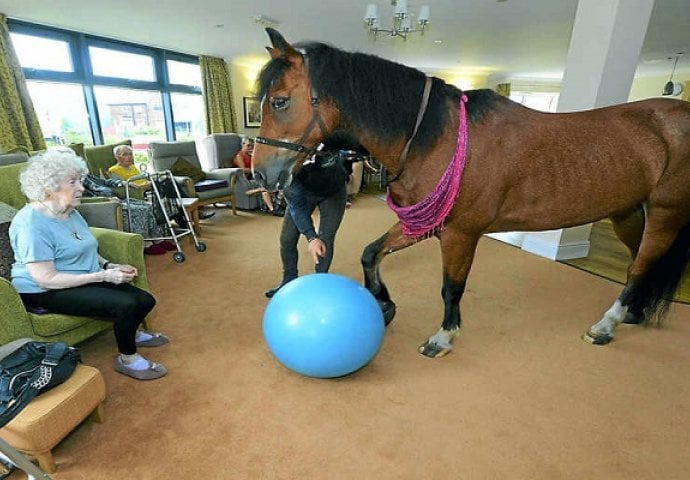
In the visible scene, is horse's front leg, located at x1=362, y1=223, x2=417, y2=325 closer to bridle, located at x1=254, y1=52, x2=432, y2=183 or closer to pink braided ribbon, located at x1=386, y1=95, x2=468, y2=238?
pink braided ribbon, located at x1=386, y1=95, x2=468, y2=238

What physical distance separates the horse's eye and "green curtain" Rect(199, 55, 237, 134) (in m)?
6.54

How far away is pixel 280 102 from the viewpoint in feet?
4.62

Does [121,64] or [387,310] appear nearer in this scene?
[387,310]

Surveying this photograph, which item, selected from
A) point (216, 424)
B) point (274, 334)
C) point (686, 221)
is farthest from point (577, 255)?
point (216, 424)

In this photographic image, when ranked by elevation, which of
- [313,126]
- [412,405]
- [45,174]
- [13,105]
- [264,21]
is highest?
[264,21]

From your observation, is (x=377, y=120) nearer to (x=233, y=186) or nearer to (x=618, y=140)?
(x=618, y=140)

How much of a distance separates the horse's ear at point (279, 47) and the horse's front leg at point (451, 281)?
1020mm

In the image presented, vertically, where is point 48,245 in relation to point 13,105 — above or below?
below

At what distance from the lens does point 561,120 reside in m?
1.78

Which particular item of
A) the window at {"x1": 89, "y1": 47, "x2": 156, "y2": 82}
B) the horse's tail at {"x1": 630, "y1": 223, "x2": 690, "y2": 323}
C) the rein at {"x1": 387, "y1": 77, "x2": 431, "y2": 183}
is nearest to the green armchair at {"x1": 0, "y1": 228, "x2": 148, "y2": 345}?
the rein at {"x1": 387, "y1": 77, "x2": 431, "y2": 183}

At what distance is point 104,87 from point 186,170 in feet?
7.06

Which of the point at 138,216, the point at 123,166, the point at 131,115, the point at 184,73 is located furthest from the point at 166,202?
the point at 184,73

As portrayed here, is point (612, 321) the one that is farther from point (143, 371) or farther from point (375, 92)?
point (143, 371)

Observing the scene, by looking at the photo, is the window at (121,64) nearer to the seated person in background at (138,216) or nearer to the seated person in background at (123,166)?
the seated person in background at (123,166)
